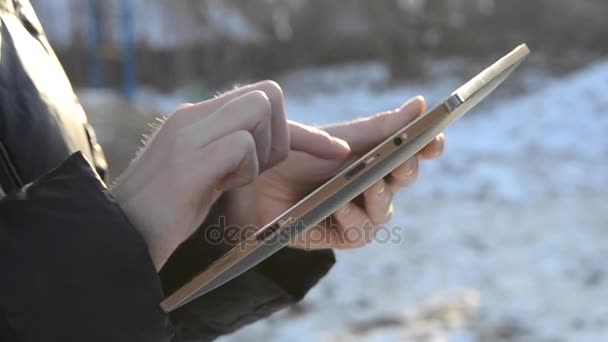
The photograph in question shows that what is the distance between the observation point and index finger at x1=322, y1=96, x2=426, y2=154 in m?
1.07

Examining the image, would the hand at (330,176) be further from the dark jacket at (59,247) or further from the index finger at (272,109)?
the dark jacket at (59,247)

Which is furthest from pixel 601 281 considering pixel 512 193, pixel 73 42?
pixel 73 42

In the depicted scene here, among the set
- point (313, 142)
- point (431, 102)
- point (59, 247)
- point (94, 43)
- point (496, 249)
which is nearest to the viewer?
point (59, 247)

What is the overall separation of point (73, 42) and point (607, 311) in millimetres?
8709

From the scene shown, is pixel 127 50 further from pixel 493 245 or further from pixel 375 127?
pixel 375 127

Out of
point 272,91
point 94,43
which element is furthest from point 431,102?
point 272,91

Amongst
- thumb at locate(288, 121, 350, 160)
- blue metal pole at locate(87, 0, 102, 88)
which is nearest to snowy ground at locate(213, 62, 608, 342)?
thumb at locate(288, 121, 350, 160)

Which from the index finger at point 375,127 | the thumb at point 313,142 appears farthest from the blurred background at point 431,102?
the thumb at point 313,142

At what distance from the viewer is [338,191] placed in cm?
85

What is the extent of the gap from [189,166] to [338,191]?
0.51ft

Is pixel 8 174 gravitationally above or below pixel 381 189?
above

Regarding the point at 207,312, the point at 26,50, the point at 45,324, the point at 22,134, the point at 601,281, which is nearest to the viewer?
the point at 45,324

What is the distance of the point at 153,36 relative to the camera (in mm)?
11547

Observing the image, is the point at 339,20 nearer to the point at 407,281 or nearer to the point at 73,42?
the point at 73,42
